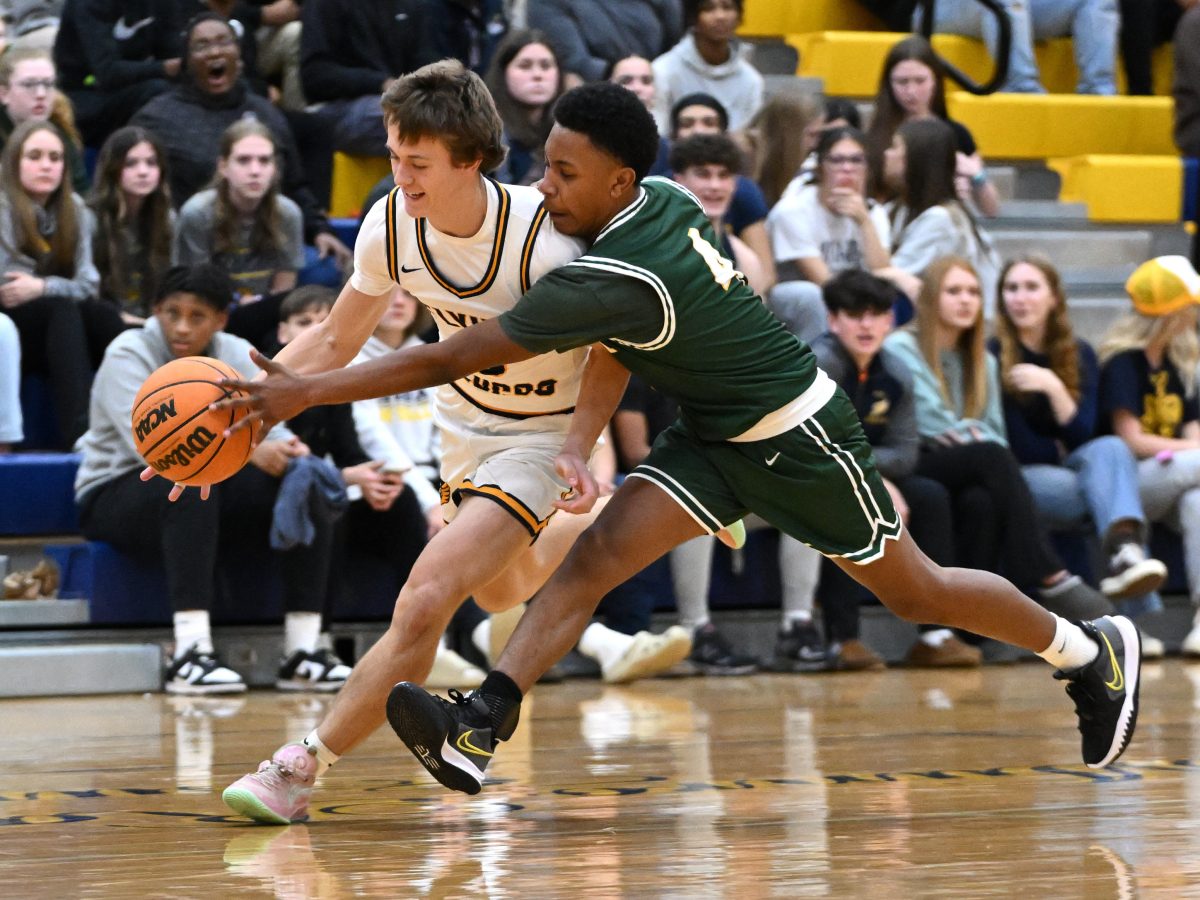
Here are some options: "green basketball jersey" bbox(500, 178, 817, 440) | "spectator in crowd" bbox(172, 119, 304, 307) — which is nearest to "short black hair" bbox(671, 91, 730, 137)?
"spectator in crowd" bbox(172, 119, 304, 307)

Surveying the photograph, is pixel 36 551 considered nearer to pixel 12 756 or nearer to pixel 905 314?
pixel 12 756

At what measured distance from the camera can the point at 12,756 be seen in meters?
5.04

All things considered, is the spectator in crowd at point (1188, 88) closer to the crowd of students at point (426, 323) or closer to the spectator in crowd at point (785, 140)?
the crowd of students at point (426, 323)

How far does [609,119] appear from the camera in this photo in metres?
3.83

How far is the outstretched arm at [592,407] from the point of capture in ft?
12.6

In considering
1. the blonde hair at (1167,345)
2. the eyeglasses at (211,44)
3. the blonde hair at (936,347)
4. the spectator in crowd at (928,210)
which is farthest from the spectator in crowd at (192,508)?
the blonde hair at (1167,345)

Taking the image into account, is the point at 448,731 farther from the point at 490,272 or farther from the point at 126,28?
the point at 126,28

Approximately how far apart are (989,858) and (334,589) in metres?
4.05

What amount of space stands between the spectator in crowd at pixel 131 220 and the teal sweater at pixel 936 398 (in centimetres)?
276

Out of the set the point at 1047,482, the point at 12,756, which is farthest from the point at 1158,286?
the point at 12,756

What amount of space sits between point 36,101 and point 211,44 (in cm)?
72

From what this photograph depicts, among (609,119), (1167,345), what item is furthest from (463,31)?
(609,119)

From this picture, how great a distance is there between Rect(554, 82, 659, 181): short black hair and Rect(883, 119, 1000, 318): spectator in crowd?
469cm

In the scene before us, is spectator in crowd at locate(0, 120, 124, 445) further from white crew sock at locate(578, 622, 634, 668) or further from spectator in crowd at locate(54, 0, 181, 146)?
white crew sock at locate(578, 622, 634, 668)
